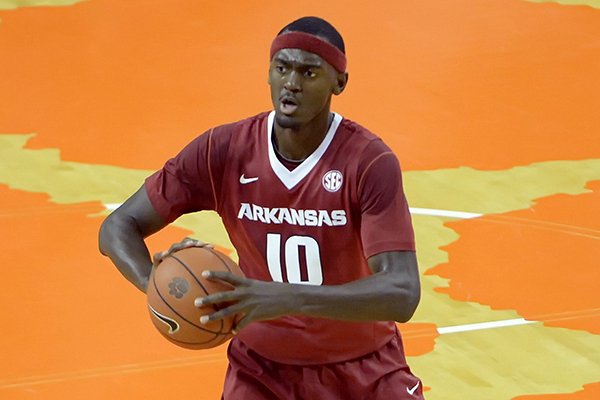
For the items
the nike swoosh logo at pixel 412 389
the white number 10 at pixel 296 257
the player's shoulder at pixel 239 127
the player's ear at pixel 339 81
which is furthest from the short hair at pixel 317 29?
the nike swoosh logo at pixel 412 389

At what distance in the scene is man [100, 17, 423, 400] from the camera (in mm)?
5289

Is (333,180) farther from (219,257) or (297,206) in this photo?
(219,257)

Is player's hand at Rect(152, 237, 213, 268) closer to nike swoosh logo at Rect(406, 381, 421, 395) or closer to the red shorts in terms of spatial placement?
the red shorts

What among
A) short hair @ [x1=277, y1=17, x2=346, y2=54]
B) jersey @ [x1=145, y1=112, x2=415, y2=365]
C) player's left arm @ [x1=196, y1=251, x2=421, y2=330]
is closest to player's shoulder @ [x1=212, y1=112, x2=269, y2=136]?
jersey @ [x1=145, y1=112, x2=415, y2=365]

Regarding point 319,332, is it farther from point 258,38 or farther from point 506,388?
point 258,38

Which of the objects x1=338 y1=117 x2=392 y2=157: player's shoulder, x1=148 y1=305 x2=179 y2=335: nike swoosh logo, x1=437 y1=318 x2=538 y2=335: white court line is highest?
x1=338 y1=117 x2=392 y2=157: player's shoulder

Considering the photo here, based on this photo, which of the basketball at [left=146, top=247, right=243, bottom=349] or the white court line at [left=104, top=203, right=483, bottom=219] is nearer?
the basketball at [left=146, top=247, right=243, bottom=349]

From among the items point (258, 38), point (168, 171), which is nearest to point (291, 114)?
point (168, 171)

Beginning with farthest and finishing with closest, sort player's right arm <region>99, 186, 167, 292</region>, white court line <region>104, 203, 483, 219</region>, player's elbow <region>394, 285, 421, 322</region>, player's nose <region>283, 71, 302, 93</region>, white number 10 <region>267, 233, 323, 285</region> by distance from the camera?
white court line <region>104, 203, 483, 219</region> → white number 10 <region>267, 233, 323, 285</region> → player's right arm <region>99, 186, 167, 292</region> → player's nose <region>283, 71, 302, 93</region> → player's elbow <region>394, 285, 421, 322</region>

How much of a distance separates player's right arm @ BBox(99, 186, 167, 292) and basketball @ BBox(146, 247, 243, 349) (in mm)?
298

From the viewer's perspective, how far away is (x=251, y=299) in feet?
14.8

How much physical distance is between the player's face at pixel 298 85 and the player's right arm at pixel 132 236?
2.58 ft

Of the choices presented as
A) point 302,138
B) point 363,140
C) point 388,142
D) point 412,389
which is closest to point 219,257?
point 302,138

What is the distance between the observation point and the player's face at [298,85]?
5.26m
